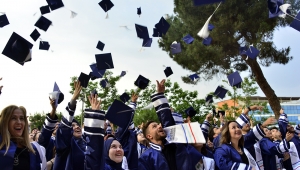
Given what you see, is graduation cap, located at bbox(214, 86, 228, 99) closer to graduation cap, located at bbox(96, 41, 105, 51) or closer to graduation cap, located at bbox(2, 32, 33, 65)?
graduation cap, located at bbox(96, 41, 105, 51)

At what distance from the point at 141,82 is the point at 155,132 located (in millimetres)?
3300

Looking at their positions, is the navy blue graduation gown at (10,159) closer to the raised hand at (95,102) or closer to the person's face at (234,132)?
the raised hand at (95,102)

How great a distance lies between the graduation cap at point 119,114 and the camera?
12.7 feet

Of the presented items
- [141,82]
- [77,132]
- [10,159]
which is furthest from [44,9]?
[10,159]

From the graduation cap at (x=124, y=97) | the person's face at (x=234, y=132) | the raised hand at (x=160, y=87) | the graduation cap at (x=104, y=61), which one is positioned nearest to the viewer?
the raised hand at (x=160, y=87)

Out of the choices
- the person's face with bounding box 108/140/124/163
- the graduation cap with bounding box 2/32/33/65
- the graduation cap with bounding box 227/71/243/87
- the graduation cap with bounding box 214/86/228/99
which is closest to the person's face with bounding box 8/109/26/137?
the person's face with bounding box 108/140/124/163

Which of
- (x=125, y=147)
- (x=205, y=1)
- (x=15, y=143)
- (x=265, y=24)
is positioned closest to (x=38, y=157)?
(x=15, y=143)

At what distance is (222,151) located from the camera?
4.57 metres

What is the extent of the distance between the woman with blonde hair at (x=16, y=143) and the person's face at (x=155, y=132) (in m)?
1.29

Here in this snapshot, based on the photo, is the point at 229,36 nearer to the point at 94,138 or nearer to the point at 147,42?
the point at 147,42

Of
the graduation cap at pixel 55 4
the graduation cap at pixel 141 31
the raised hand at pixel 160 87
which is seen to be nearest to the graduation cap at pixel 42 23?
the graduation cap at pixel 55 4

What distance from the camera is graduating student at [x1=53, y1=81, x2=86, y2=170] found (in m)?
3.62

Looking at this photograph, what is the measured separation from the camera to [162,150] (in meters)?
3.82

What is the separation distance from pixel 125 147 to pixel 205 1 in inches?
94.6
